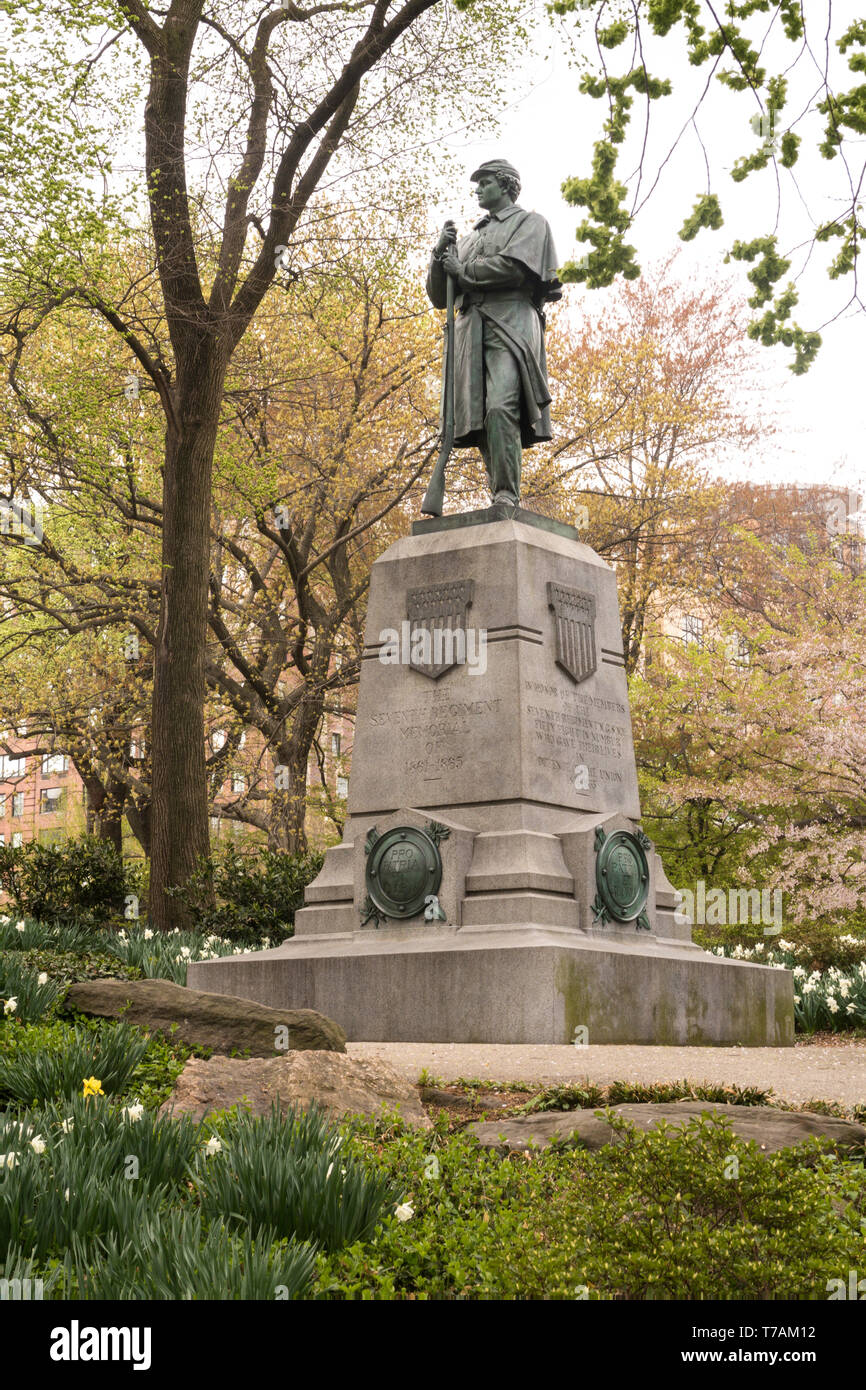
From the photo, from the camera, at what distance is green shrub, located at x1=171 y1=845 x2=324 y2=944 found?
1399 cm

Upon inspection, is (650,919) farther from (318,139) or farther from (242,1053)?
(318,139)

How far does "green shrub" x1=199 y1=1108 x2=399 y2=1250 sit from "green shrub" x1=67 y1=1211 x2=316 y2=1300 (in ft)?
0.86

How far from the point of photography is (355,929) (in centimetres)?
988

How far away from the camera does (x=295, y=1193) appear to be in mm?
4027

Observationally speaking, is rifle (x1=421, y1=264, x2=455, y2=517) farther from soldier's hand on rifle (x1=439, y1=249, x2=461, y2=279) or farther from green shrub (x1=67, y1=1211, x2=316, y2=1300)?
green shrub (x1=67, y1=1211, x2=316, y2=1300)

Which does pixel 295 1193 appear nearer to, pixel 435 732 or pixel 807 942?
pixel 435 732

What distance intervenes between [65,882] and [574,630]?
25.4ft

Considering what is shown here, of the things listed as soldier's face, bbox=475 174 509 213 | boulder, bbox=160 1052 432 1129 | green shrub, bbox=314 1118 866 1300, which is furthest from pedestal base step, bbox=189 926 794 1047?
soldier's face, bbox=475 174 509 213

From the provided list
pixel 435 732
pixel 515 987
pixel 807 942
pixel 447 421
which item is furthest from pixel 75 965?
pixel 807 942

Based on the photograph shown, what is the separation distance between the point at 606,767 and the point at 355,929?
2203mm

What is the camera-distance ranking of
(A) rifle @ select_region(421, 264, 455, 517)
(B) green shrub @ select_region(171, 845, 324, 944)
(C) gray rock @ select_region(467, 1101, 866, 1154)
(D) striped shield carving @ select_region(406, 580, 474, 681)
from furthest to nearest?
1. (B) green shrub @ select_region(171, 845, 324, 944)
2. (A) rifle @ select_region(421, 264, 455, 517)
3. (D) striped shield carving @ select_region(406, 580, 474, 681)
4. (C) gray rock @ select_region(467, 1101, 866, 1154)

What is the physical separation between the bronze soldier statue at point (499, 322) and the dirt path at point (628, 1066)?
4528 mm

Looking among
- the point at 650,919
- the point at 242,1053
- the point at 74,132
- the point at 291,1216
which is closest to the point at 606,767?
the point at 650,919

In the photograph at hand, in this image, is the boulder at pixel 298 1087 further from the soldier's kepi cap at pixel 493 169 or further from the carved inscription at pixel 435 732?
the soldier's kepi cap at pixel 493 169
